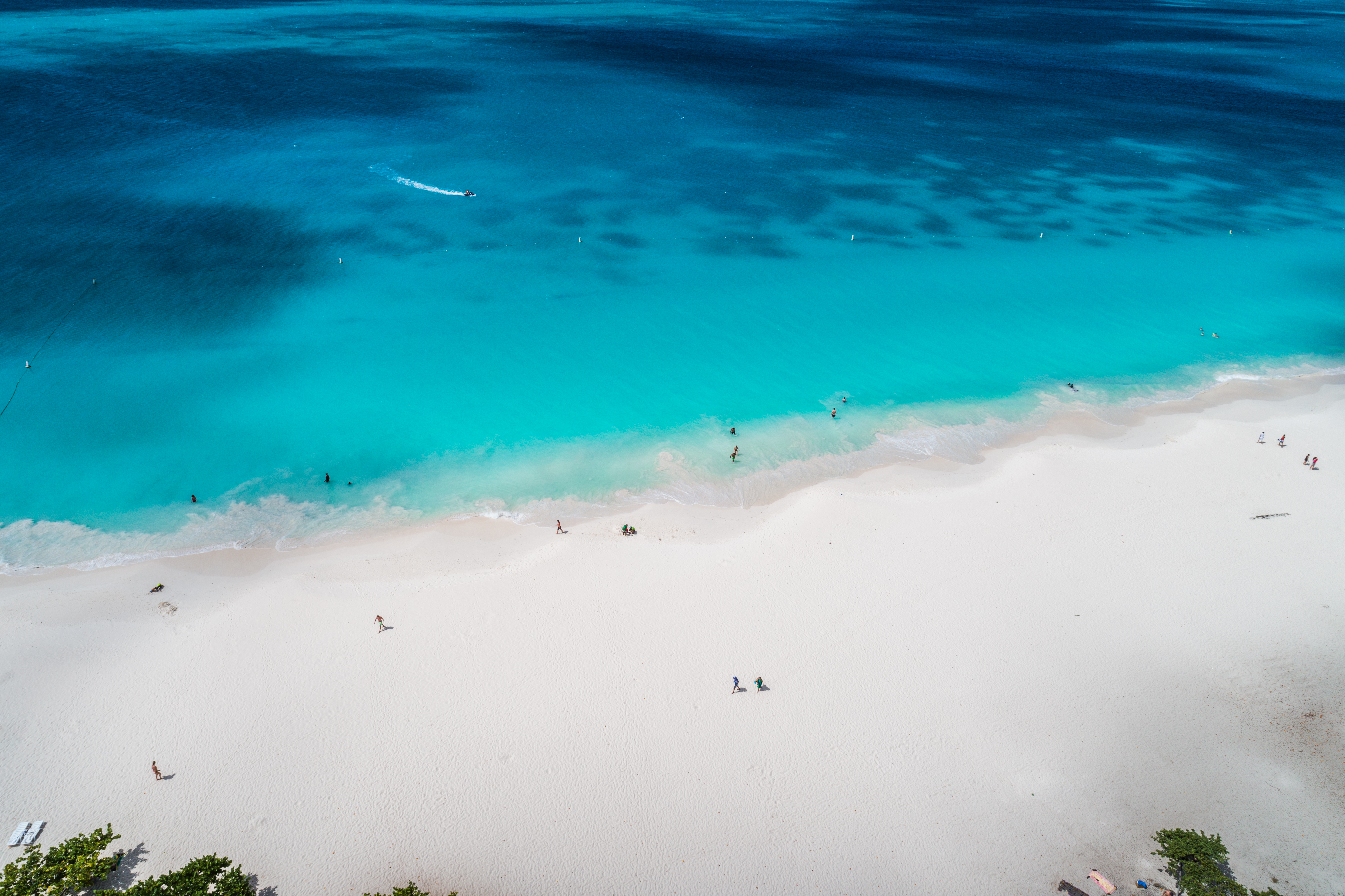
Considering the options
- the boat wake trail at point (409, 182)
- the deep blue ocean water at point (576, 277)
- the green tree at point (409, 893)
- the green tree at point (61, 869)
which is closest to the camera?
the green tree at point (61, 869)

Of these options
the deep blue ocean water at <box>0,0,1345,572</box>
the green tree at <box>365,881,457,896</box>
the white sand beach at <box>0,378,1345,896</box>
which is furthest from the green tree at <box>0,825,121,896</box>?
the deep blue ocean water at <box>0,0,1345,572</box>

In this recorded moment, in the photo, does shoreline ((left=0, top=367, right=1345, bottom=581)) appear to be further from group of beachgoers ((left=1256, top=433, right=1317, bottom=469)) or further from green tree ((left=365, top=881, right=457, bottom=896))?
green tree ((left=365, top=881, right=457, bottom=896))

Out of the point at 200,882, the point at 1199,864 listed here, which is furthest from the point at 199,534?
the point at 1199,864

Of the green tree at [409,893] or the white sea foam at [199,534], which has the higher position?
the white sea foam at [199,534]

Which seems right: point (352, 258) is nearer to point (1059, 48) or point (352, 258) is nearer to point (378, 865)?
point (378, 865)

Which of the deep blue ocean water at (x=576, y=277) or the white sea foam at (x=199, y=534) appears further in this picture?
the deep blue ocean water at (x=576, y=277)

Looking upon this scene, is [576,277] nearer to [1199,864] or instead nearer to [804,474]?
[804,474]

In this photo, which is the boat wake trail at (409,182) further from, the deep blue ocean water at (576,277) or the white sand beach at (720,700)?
the white sand beach at (720,700)

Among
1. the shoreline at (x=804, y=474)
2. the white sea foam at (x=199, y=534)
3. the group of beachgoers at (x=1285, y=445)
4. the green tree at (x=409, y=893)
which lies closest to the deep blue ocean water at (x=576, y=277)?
the white sea foam at (x=199, y=534)
